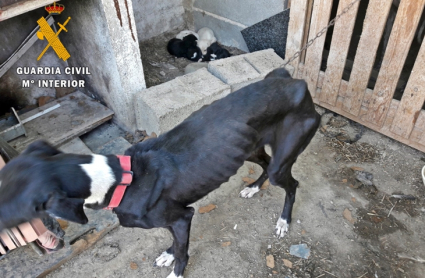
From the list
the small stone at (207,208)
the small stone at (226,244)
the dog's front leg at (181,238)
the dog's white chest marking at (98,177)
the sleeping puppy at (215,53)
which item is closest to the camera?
the dog's white chest marking at (98,177)

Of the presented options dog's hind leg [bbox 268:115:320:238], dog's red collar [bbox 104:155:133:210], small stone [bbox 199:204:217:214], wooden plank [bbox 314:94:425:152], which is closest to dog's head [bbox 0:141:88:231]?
→ dog's red collar [bbox 104:155:133:210]

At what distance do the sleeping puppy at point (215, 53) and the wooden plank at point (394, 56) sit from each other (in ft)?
7.63

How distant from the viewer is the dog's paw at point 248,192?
3.55 m

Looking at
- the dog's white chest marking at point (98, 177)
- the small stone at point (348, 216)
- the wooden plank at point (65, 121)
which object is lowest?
the small stone at point (348, 216)

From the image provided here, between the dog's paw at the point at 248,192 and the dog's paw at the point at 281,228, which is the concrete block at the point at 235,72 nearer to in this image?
the dog's paw at the point at 248,192

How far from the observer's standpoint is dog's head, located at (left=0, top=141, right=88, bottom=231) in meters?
1.79

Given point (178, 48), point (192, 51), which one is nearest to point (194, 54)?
point (192, 51)

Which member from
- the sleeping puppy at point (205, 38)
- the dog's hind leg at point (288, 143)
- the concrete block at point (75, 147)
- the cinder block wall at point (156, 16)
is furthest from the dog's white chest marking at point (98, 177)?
the cinder block wall at point (156, 16)

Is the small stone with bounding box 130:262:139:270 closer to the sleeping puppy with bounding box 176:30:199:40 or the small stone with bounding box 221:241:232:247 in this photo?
the small stone with bounding box 221:241:232:247

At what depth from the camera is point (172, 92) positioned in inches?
156

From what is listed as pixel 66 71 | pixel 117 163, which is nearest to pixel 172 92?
pixel 66 71

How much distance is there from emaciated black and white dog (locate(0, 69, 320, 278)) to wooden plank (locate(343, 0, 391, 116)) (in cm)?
143

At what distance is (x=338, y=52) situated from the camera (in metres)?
4.08

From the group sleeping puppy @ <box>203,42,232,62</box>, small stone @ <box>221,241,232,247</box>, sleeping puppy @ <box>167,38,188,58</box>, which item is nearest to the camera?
small stone @ <box>221,241,232,247</box>
